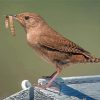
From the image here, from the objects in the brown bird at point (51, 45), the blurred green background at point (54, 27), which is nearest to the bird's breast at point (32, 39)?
the brown bird at point (51, 45)

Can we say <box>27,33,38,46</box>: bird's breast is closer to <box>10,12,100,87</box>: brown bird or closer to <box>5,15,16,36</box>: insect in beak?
<box>10,12,100,87</box>: brown bird

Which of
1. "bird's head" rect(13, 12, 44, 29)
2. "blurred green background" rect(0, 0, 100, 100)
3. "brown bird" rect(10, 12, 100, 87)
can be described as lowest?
"blurred green background" rect(0, 0, 100, 100)

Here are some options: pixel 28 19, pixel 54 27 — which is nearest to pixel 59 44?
pixel 28 19

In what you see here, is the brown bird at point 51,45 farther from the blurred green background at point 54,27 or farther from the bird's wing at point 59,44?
the blurred green background at point 54,27

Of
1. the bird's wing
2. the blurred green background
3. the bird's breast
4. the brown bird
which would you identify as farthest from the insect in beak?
the blurred green background

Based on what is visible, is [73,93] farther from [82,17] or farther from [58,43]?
[82,17]

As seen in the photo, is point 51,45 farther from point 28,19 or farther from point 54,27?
point 54,27

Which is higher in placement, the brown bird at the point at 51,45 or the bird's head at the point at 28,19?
the bird's head at the point at 28,19

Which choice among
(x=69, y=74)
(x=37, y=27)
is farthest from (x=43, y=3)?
(x=37, y=27)
